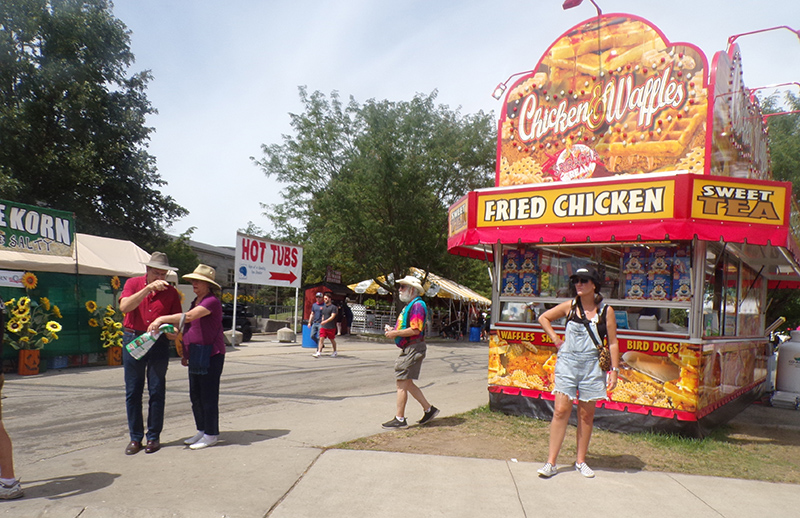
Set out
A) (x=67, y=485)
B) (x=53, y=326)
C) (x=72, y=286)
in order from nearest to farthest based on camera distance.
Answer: (x=67, y=485) < (x=53, y=326) < (x=72, y=286)

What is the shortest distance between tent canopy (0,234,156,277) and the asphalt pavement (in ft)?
15.0

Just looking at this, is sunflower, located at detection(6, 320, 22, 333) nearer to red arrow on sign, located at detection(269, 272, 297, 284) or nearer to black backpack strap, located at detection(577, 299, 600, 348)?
red arrow on sign, located at detection(269, 272, 297, 284)

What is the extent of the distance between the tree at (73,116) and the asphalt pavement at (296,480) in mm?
23233

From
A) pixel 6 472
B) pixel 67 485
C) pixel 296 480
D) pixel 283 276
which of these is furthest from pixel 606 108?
pixel 283 276

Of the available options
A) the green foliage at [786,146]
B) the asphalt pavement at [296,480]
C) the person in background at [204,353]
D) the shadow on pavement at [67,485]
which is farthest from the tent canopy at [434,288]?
the shadow on pavement at [67,485]

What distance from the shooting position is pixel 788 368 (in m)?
10.4

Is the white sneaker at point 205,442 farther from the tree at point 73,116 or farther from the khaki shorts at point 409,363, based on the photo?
the tree at point 73,116

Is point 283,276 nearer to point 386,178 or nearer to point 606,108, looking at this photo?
point 386,178

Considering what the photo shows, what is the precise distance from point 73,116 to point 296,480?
96.9 feet

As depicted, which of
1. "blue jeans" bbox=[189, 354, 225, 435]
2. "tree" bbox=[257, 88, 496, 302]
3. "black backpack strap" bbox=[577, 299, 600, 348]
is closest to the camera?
"black backpack strap" bbox=[577, 299, 600, 348]

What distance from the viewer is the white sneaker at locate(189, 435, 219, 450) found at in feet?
18.6

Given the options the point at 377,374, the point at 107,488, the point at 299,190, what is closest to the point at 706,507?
the point at 107,488

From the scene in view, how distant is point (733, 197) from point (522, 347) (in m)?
3.00

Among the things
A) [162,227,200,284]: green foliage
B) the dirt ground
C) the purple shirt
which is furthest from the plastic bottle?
[162,227,200,284]: green foliage
